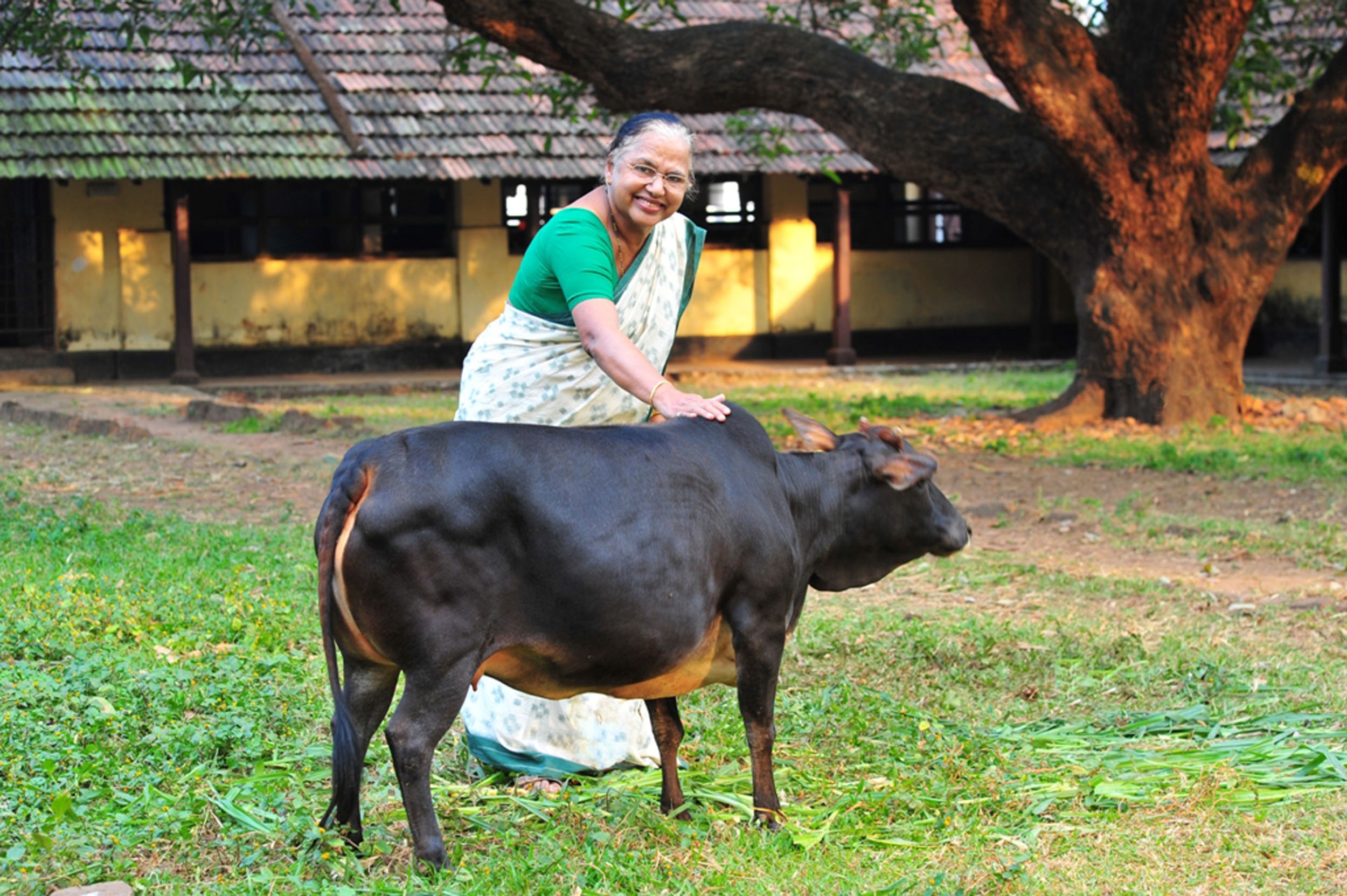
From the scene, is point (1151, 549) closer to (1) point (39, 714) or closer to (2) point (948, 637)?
(2) point (948, 637)

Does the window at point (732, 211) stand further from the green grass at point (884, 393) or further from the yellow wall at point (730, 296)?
the green grass at point (884, 393)

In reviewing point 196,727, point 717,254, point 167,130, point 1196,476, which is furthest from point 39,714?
point 717,254

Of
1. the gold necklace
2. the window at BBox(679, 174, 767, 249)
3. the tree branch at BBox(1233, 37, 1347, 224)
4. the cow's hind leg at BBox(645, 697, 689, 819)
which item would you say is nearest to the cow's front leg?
the cow's hind leg at BBox(645, 697, 689, 819)

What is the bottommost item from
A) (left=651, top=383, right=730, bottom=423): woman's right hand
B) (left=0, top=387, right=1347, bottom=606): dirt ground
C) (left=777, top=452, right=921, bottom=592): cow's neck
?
(left=0, top=387, right=1347, bottom=606): dirt ground

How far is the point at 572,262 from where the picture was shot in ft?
13.3

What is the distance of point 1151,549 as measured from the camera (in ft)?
26.0

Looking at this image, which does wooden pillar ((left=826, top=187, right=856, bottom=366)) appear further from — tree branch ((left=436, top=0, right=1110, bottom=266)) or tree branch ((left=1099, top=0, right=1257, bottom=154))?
tree branch ((left=1099, top=0, right=1257, bottom=154))

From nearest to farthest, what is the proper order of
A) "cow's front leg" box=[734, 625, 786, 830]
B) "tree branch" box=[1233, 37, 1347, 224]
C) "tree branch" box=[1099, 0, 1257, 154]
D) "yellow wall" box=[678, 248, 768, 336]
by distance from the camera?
1. "cow's front leg" box=[734, 625, 786, 830]
2. "tree branch" box=[1099, 0, 1257, 154]
3. "tree branch" box=[1233, 37, 1347, 224]
4. "yellow wall" box=[678, 248, 768, 336]

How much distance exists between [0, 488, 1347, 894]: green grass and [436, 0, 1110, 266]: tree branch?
6.41m

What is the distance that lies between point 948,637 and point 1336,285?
1355 cm

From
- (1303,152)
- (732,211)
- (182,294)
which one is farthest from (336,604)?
(732,211)

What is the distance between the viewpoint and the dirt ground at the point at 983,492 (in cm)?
740

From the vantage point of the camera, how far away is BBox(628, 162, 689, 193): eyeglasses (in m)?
4.07

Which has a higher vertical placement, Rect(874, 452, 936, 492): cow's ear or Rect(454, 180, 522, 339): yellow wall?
Rect(454, 180, 522, 339): yellow wall
